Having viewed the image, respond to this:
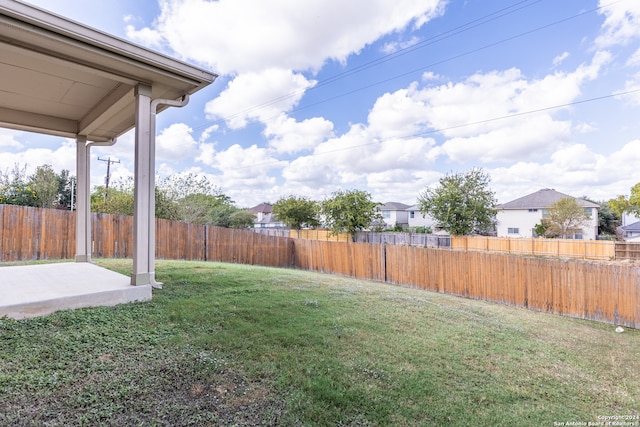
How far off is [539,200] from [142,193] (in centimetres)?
3718

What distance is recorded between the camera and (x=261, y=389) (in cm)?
255

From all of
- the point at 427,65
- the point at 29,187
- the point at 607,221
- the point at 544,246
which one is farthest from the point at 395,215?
the point at 29,187

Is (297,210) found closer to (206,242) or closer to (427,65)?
(206,242)

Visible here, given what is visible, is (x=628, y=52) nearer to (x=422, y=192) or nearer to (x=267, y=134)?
(x=422, y=192)

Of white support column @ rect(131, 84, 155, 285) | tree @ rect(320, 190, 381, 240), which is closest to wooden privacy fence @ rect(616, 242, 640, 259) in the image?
tree @ rect(320, 190, 381, 240)

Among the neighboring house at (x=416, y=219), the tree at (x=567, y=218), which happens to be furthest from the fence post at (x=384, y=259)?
the neighboring house at (x=416, y=219)

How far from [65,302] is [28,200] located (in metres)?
15.2

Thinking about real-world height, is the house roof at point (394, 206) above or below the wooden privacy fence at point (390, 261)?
above

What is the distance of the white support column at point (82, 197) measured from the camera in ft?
21.9

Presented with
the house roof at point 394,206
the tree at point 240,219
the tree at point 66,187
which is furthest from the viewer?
the house roof at point 394,206

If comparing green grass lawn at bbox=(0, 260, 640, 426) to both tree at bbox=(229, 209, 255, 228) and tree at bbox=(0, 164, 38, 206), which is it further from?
tree at bbox=(229, 209, 255, 228)

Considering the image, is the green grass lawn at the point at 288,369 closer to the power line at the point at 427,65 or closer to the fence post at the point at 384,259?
the fence post at the point at 384,259

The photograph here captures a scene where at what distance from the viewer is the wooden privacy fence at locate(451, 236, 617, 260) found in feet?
59.9

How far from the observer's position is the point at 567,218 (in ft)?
85.7
